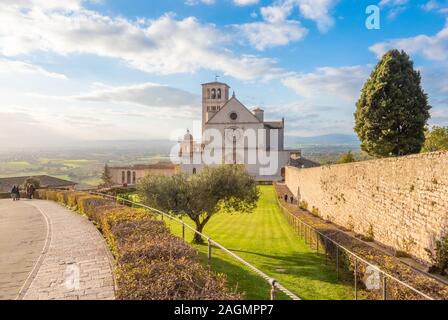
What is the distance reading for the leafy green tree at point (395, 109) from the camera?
30.5m

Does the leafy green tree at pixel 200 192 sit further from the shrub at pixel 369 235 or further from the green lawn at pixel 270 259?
the shrub at pixel 369 235

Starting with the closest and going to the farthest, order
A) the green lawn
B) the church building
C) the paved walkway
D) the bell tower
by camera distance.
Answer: the paved walkway < the green lawn < the church building < the bell tower

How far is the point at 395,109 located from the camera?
30578mm

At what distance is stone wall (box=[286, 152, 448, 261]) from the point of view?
39.0 ft

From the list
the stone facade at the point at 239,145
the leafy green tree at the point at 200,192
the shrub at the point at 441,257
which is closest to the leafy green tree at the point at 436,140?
the stone facade at the point at 239,145

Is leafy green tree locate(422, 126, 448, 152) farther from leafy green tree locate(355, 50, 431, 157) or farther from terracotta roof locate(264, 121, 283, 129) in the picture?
terracotta roof locate(264, 121, 283, 129)

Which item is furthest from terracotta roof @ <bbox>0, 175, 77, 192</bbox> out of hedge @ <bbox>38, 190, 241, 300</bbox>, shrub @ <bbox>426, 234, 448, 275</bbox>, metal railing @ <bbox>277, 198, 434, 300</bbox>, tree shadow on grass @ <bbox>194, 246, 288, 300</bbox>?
shrub @ <bbox>426, 234, 448, 275</bbox>

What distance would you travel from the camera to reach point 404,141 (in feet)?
101

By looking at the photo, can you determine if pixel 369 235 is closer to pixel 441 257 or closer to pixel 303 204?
pixel 441 257

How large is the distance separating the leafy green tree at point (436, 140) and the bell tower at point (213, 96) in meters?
41.6

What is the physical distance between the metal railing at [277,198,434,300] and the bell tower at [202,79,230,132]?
5447 centimetres

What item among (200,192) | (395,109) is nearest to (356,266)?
(200,192)

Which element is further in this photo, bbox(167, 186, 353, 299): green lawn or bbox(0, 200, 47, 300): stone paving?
bbox(167, 186, 353, 299): green lawn

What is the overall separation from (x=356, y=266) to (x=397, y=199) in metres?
6.28
